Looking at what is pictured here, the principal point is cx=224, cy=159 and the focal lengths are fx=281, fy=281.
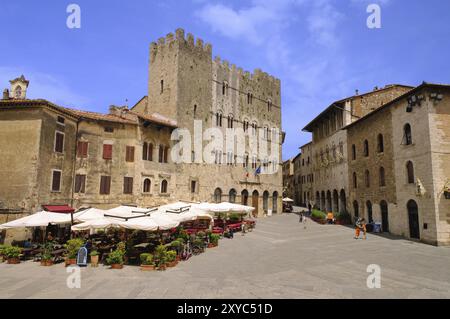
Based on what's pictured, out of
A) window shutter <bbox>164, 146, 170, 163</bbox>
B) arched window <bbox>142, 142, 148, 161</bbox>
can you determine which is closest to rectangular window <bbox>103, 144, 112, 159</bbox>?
arched window <bbox>142, 142, 148, 161</bbox>

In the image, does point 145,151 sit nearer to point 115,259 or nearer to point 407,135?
point 115,259

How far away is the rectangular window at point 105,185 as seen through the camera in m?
23.8

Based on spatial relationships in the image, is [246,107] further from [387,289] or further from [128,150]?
[387,289]

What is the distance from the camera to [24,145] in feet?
64.3

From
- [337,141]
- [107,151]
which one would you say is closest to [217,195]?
[107,151]

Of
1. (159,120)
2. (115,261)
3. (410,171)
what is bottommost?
(115,261)

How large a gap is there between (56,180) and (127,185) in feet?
18.3

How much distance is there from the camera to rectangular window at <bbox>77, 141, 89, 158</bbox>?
2312 cm

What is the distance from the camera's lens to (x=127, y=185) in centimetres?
2502

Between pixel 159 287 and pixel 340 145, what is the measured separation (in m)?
27.7

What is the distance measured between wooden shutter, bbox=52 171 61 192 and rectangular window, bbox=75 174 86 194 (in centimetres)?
146

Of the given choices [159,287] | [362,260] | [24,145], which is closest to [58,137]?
[24,145]

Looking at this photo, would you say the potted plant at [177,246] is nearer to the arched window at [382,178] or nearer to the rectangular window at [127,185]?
the rectangular window at [127,185]

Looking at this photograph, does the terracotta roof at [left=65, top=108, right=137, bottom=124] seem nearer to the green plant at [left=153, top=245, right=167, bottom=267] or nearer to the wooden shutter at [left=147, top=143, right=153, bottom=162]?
the wooden shutter at [left=147, top=143, right=153, bottom=162]
